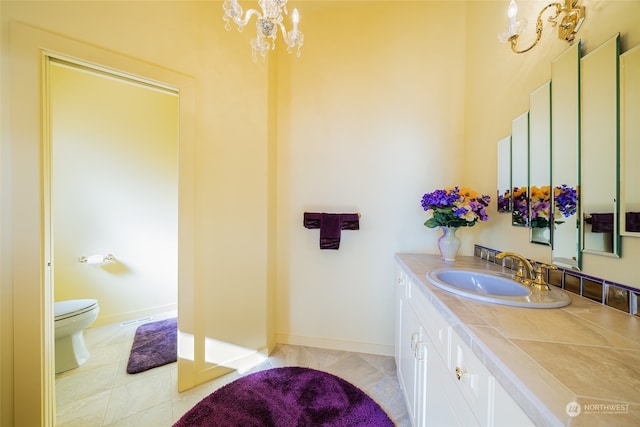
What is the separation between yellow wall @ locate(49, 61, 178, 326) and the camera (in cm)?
206

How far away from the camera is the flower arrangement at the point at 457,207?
52.7 inches

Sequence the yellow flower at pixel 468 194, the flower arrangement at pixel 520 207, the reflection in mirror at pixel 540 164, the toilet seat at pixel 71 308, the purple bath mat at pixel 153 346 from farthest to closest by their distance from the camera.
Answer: the purple bath mat at pixel 153 346 < the toilet seat at pixel 71 308 < the yellow flower at pixel 468 194 < the flower arrangement at pixel 520 207 < the reflection in mirror at pixel 540 164

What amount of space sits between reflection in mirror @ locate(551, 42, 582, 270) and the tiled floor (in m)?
1.23

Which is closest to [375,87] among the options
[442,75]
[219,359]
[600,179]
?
[442,75]

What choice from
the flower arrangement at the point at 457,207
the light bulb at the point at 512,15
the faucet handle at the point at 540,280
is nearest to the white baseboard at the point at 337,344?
the flower arrangement at the point at 457,207

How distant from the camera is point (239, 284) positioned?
165cm

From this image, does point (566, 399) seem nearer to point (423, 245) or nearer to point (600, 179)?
point (600, 179)

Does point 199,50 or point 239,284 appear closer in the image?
point 199,50

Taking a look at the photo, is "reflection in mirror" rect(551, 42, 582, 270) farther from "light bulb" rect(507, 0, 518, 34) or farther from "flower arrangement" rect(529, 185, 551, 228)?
"light bulb" rect(507, 0, 518, 34)

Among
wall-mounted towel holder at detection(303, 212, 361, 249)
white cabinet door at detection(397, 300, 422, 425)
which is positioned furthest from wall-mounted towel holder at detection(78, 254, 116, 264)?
white cabinet door at detection(397, 300, 422, 425)

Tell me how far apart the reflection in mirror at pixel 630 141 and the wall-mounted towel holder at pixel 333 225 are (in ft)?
4.21

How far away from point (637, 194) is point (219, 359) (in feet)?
7.45

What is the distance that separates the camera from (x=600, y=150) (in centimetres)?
78

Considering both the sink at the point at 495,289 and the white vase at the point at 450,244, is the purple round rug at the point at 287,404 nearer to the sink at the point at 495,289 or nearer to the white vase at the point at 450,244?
the sink at the point at 495,289
